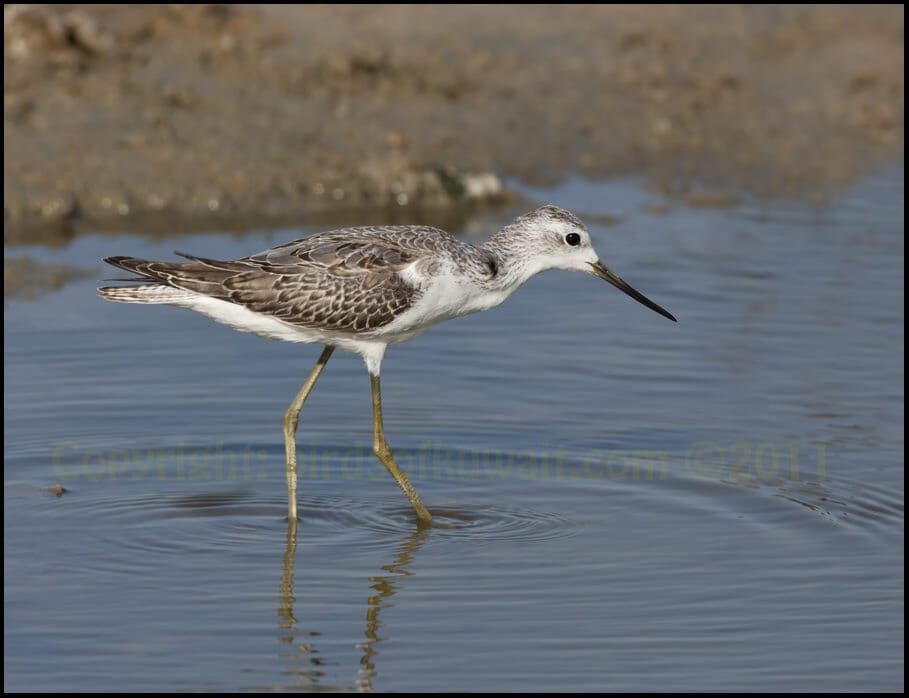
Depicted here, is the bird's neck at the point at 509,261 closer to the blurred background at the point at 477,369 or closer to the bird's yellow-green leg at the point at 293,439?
the bird's yellow-green leg at the point at 293,439

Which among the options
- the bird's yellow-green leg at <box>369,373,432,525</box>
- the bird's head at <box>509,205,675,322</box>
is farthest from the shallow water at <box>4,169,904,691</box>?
the bird's head at <box>509,205,675,322</box>

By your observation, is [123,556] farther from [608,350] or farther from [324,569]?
[608,350]

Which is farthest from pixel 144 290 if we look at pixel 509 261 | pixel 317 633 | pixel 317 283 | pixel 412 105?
pixel 412 105

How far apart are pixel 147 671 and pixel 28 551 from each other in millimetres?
1533

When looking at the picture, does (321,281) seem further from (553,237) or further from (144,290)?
(553,237)

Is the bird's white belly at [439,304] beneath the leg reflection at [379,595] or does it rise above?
above

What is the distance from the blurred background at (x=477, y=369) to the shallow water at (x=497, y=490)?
1.0 inches

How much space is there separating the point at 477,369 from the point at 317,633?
12.3ft

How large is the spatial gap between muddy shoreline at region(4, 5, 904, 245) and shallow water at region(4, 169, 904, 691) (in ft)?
3.21

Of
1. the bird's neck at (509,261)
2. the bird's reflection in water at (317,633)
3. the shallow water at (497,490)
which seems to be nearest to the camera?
the bird's reflection in water at (317,633)

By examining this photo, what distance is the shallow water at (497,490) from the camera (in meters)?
6.52

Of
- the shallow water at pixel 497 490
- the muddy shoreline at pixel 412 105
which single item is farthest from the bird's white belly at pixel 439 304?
the muddy shoreline at pixel 412 105

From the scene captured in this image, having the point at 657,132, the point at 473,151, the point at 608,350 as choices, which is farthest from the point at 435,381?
the point at 657,132

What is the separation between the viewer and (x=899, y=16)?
16.6 meters
